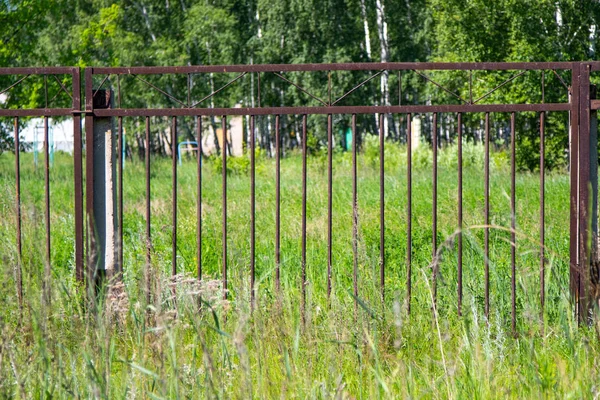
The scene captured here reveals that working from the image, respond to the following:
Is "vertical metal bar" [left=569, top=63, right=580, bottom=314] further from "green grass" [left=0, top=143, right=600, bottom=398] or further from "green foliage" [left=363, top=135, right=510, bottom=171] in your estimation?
"green foliage" [left=363, top=135, right=510, bottom=171]

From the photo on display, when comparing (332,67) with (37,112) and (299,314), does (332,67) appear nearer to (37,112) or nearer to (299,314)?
(299,314)

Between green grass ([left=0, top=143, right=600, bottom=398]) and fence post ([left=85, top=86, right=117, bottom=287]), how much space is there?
0.87ft

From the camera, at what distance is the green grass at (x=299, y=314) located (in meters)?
2.47

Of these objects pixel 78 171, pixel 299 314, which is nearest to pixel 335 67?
pixel 299 314

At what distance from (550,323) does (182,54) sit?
2444 centimetres

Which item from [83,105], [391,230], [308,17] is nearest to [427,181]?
[391,230]

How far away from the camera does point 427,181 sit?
12.5m

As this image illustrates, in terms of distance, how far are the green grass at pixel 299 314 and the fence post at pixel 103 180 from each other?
264mm

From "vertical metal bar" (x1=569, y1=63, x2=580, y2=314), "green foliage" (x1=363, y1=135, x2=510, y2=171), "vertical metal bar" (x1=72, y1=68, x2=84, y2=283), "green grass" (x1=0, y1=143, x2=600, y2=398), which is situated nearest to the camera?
"green grass" (x1=0, y1=143, x2=600, y2=398)

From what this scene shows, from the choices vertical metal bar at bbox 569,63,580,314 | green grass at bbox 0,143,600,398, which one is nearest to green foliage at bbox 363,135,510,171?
green grass at bbox 0,143,600,398

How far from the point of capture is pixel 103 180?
15.7 feet

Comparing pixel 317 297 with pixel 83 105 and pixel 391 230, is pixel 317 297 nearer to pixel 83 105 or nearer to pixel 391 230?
pixel 83 105

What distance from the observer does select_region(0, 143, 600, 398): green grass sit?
2.47 metres

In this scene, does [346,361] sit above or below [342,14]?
below
